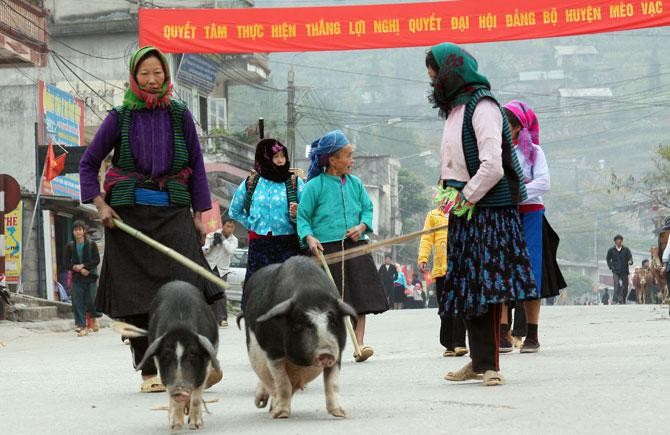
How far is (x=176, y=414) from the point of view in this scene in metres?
6.34

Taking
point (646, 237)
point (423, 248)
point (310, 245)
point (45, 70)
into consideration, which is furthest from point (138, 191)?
point (646, 237)

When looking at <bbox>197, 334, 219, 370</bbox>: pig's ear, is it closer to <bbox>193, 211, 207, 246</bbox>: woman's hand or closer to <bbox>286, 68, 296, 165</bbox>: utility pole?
<bbox>193, 211, 207, 246</bbox>: woman's hand

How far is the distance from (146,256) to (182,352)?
5.63 ft

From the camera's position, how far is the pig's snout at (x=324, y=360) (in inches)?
247

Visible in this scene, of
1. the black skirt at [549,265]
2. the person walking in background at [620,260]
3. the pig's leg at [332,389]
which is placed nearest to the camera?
the pig's leg at [332,389]

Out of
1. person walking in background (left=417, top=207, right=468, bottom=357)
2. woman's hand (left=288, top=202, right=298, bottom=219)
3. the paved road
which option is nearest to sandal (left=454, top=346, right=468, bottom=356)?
person walking in background (left=417, top=207, right=468, bottom=357)

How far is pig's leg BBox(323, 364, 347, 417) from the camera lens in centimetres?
658

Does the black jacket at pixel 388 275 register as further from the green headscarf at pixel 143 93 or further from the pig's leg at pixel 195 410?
the pig's leg at pixel 195 410

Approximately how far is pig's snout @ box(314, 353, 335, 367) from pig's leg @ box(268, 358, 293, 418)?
1.28 feet

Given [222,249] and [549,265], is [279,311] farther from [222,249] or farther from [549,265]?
[222,249]

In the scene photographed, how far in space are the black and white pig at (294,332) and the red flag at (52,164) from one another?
19.2 m

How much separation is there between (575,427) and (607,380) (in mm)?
2187

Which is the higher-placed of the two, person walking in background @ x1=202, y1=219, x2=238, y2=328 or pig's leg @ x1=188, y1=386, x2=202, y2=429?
person walking in background @ x1=202, y1=219, x2=238, y2=328

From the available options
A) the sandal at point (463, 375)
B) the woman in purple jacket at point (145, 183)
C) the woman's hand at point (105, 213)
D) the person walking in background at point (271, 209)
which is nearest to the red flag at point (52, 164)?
the person walking in background at point (271, 209)
